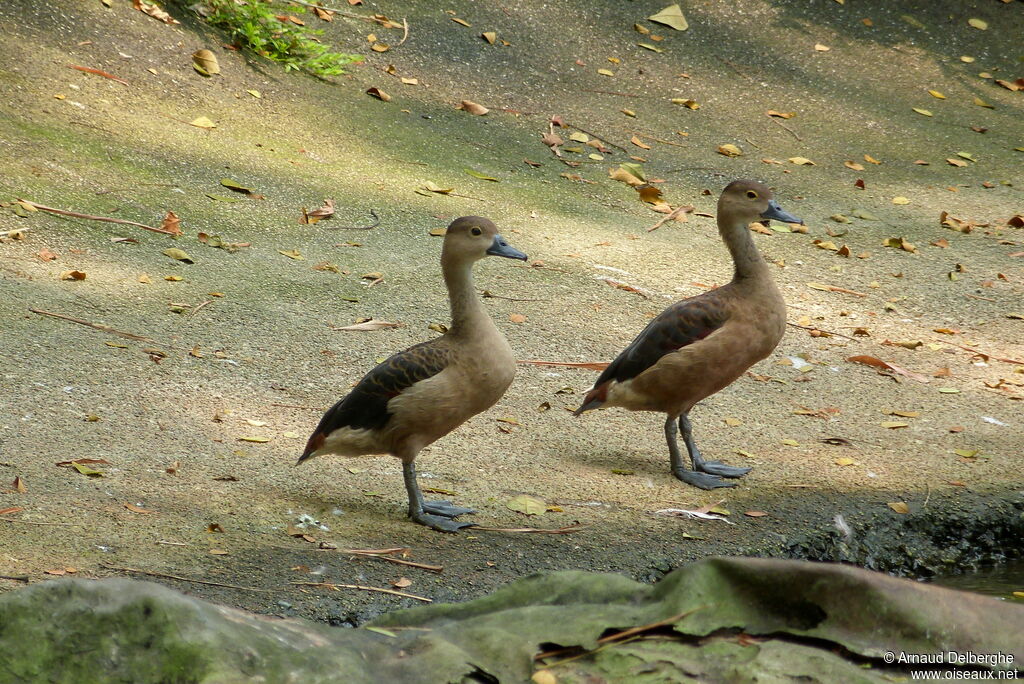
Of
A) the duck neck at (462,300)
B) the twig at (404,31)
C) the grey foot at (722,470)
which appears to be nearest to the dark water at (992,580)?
the grey foot at (722,470)

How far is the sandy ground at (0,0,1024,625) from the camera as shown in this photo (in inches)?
161

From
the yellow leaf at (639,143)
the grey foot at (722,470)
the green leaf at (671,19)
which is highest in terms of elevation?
the green leaf at (671,19)

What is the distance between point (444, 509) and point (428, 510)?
0.21ft

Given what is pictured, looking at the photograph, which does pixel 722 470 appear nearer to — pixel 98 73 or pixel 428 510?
pixel 428 510

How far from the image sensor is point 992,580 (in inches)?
168

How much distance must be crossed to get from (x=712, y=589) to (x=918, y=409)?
325cm

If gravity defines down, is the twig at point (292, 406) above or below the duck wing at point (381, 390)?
below

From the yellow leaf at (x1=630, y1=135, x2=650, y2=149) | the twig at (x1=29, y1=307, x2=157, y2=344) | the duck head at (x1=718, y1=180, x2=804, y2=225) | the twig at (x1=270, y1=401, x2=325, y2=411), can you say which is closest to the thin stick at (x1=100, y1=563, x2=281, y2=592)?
the twig at (x1=270, y1=401, x2=325, y2=411)

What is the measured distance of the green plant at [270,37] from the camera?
878cm

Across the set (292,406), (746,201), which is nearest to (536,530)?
(292,406)

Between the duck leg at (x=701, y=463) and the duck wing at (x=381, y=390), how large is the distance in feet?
3.95

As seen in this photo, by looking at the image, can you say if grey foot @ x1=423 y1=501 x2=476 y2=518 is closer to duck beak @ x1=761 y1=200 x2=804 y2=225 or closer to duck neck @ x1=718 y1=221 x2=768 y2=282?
duck neck @ x1=718 y1=221 x2=768 y2=282

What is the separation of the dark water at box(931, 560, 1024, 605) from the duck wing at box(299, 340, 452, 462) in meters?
2.05

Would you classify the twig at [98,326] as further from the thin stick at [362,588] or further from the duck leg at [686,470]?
the duck leg at [686,470]
